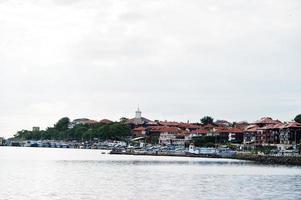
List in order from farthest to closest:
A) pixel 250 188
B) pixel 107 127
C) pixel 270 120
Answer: pixel 107 127
pixel 270 120
pixel 250 188

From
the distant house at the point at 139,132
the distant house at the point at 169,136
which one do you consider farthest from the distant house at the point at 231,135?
the distant house at the point at 139,132

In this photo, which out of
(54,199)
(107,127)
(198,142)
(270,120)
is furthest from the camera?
(107,127)

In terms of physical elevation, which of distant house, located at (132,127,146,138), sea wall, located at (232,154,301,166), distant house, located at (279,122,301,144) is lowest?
sea wall, located at (232,154,301,166)

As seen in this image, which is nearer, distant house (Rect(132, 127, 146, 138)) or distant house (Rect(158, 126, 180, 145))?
distant house (Rect(158, 126, 180, 145))

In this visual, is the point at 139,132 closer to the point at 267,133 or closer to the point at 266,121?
the point at 266,121

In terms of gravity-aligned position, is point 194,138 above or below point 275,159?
above

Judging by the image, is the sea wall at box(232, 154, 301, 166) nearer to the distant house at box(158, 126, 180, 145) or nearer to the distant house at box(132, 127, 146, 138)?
the distant house at box(158, 126, 180, 145)

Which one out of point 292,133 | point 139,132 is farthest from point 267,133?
point 139,132

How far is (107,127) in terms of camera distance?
189 m

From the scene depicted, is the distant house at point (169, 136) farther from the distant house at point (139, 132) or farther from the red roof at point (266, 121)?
the red roof at point (266, 121)

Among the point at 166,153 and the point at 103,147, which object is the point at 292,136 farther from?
the point at 103,147

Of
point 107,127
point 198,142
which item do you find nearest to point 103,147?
point 107,127

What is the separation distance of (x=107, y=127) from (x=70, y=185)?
477ft

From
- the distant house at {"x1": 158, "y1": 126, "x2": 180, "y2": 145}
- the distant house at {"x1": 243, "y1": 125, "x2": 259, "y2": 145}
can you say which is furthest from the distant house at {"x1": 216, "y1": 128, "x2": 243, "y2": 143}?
the distant house at {"x1": 158, "y1": 126, "x2": 180, "y2": 145}
